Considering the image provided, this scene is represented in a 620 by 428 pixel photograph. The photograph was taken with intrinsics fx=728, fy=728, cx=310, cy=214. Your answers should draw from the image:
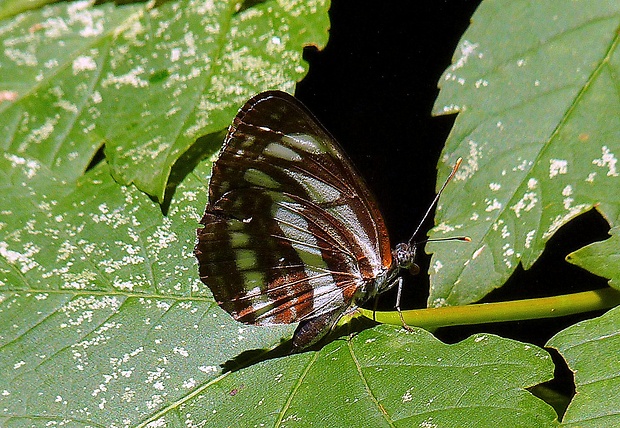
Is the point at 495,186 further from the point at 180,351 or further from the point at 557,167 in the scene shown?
the point at 180,351

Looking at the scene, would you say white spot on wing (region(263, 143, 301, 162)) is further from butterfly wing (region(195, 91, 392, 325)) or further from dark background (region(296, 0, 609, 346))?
dark background (region(296, 0, 609, 346))

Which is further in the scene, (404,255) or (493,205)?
(404,255)

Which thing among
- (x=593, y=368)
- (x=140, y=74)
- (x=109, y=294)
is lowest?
(x=593, y=368)

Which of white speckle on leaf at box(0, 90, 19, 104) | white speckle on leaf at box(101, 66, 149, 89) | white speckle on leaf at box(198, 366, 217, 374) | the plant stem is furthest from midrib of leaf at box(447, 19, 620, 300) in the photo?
white speckle on leaf at box(0, 90, 19, 104)

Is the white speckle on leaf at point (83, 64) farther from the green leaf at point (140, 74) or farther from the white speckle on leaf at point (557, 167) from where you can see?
the white speckle on leaf at point (557, 167)

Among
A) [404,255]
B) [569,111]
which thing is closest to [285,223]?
[404,255]

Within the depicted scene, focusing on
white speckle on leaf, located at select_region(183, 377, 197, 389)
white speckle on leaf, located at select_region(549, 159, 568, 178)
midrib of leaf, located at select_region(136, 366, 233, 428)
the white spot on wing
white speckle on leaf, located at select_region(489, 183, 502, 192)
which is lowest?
midrib of leaf, located at select_region(136, 366, 233, 428)
